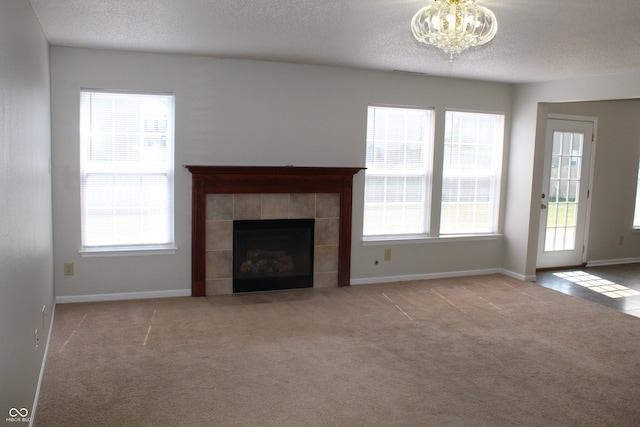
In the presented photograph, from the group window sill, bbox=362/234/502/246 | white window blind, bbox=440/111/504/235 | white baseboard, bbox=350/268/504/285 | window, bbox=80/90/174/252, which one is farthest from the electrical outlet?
white window blind, bbox=440/111/504/235

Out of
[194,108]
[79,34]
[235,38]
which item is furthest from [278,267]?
[79,34]

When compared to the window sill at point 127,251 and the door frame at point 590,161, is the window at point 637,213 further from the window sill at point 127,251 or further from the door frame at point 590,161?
the window sill at point 127,251

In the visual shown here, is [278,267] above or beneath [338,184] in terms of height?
beneath

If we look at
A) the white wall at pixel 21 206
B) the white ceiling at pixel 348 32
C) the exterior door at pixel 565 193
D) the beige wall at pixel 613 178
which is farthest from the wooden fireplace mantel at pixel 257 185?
the beige wall at pixel 613 178

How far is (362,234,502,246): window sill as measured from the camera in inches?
229

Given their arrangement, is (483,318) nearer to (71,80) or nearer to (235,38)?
(235,38)

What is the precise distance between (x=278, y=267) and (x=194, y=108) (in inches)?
71.3

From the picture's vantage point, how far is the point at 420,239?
19.9 feet

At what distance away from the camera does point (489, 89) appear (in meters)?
6.20

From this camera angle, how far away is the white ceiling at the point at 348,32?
3201mm

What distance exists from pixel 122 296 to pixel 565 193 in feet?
18.2

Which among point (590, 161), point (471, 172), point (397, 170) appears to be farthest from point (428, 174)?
point (590, 161)

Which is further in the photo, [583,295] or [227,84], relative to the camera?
[583,295]

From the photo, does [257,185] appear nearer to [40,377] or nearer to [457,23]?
[40,377]
